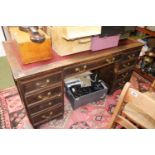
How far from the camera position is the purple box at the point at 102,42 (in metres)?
1.36

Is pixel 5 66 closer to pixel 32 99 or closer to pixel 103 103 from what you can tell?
pixel 32 99

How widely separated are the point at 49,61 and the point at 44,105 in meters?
0.41

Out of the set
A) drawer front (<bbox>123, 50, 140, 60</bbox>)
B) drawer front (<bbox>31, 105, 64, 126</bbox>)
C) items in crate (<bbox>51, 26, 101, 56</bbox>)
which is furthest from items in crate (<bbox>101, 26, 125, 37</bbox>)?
drawer front (<bbox>31, 105, 64, 126</bbox>)

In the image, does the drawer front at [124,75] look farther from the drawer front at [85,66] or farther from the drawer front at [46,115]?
the drawer front at [46,115]

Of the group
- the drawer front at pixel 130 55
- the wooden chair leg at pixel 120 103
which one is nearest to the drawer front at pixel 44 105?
the wooden chair leg at pixel 120 103

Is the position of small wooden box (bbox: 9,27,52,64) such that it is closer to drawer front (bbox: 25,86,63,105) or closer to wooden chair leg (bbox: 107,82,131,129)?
drawer front (bbox: 25,86,63,105)

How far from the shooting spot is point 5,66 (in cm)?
245

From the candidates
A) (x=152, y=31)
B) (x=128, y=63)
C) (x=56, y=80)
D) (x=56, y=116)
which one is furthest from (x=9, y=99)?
(x=152, y=31)

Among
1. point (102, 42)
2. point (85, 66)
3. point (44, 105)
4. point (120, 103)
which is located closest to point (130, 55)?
point (102, 42)

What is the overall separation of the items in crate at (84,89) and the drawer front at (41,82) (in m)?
0.51

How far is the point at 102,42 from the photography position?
140cm

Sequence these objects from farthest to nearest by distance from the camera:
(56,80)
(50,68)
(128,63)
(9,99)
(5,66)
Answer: (5,66), (9,99), (128,63), (56,80), (50,68)
